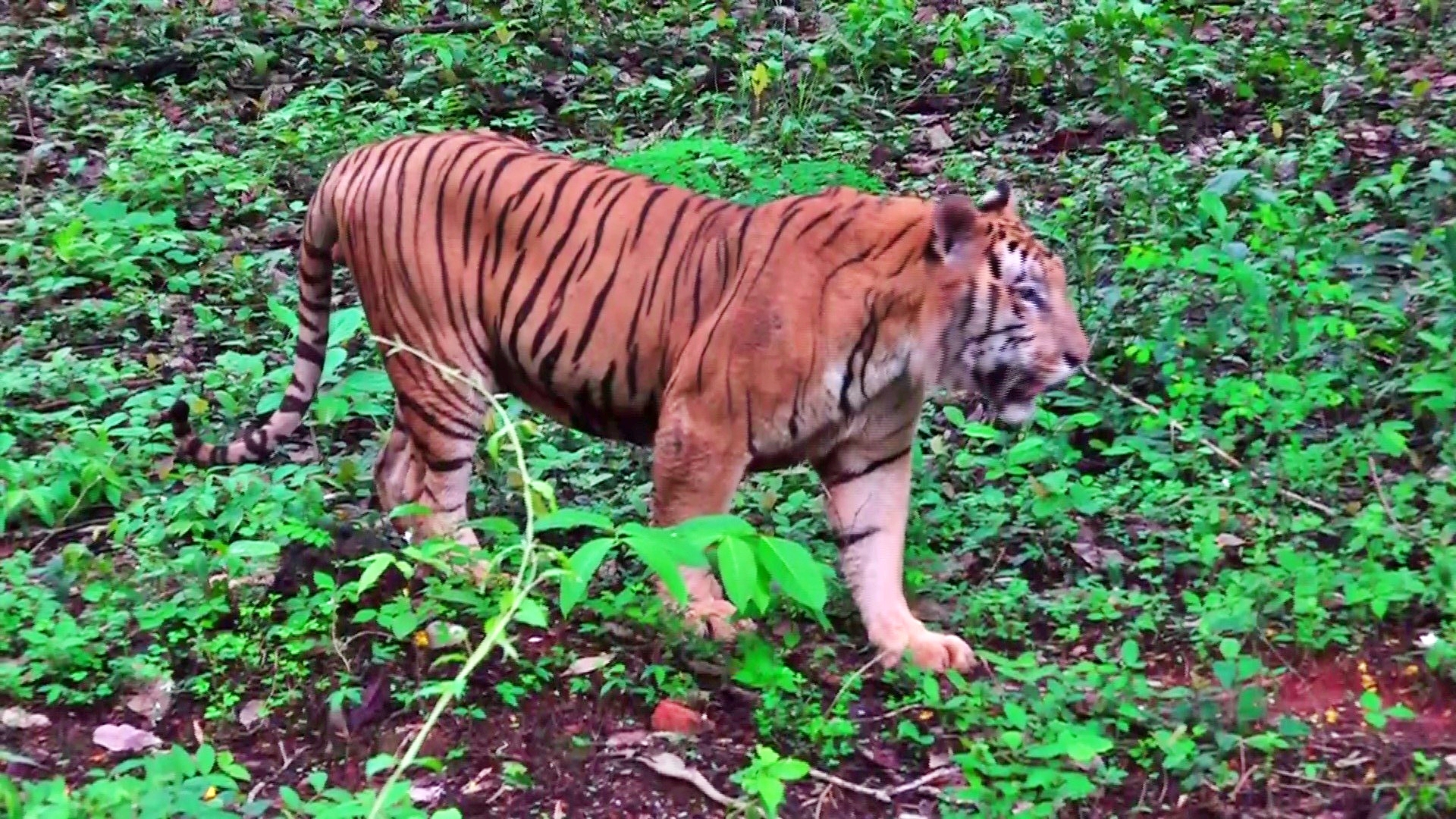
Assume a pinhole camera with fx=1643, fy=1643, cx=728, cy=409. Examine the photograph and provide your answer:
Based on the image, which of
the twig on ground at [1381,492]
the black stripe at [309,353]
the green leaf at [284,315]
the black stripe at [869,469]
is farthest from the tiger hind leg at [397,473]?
the twig on ground at [1381,492]

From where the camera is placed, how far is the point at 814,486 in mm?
5512

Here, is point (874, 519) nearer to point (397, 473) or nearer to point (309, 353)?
point (397, 473)

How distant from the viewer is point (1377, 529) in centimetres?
455

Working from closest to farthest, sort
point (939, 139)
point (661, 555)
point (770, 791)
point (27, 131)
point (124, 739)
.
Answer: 1. point (661, 555)
2. point (770, 791)
3. point (124, 739)
4. point (939, 139)
5. point (27, 131)

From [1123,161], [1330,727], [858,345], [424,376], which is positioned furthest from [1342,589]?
[1123,161]

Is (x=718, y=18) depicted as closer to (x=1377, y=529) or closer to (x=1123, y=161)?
(x=1123, y=161)

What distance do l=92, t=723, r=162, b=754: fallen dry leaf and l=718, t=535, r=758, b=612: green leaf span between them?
1.59 meters

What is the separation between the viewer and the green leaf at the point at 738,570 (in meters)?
3.30

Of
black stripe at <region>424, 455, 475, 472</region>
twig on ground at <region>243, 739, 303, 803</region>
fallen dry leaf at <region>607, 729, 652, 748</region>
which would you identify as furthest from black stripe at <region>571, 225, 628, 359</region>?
twig on ground at <region>243, 739, 303, 803</region>

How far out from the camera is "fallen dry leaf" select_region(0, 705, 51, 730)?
13.2ft

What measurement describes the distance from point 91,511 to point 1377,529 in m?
3.90

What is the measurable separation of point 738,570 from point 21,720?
195cm

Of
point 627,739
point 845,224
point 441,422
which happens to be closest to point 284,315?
point 441,422

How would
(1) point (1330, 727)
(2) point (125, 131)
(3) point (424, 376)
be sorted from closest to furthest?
(1) point (1330, 727) < (3) point (424, 376) < (2) point (125, 131)
